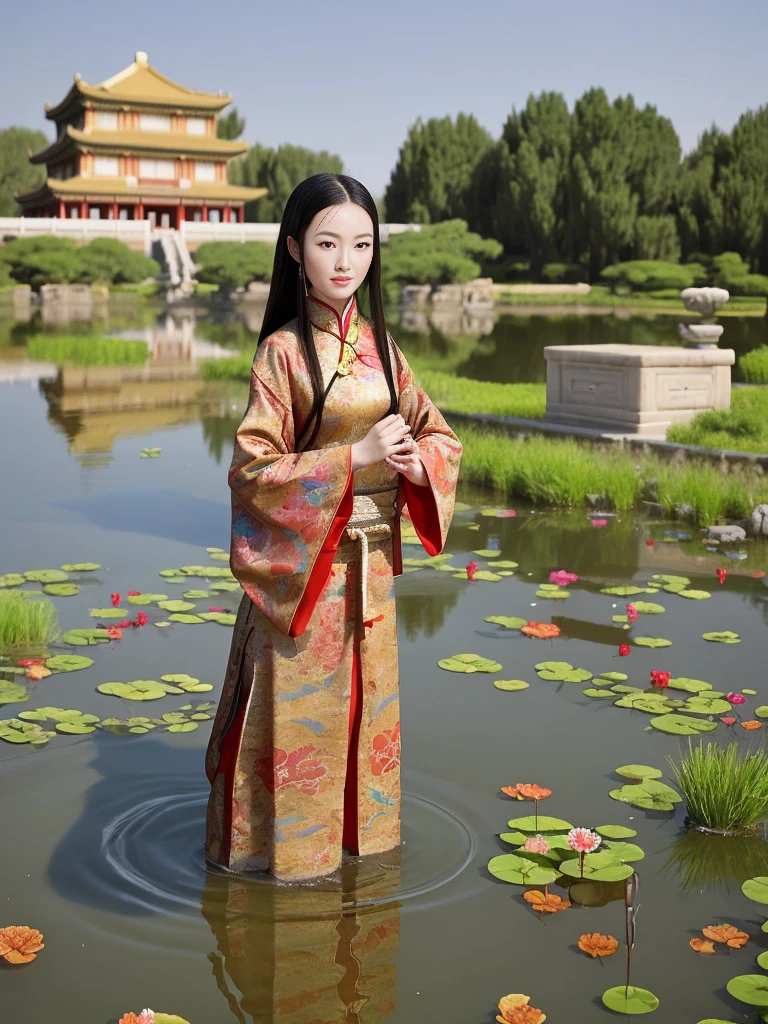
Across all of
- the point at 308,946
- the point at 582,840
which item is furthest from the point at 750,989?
the point at 308,946

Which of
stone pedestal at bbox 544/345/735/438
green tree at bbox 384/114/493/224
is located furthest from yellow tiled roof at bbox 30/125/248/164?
stone pedestal at bbox 544/345/735/438

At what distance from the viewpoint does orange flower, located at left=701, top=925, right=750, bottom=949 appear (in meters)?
2.46

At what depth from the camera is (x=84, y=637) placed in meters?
4.50

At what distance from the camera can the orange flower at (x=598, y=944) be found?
95.9 inches

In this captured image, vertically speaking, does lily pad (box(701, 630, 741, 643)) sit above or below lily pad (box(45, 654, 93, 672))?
above

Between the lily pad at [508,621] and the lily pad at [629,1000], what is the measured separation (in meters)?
2.45

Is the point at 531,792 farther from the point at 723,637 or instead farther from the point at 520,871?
the point at 723,637

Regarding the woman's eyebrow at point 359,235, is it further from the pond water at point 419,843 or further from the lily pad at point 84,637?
the lily pad at point 84,637

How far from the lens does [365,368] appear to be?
2.58 m

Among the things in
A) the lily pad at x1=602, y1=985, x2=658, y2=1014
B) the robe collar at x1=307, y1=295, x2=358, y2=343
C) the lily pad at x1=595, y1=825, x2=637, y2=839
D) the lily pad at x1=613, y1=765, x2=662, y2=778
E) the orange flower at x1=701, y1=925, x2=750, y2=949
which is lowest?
the lily pad at x1=602, y1=985, x2=658, y2=1014

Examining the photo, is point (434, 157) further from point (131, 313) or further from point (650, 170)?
point (131, 313)

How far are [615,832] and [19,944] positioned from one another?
1376 mm

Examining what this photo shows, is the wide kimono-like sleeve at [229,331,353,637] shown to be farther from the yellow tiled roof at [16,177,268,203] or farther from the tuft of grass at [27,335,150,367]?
the yellow tiled roof at [16,177,268,203]

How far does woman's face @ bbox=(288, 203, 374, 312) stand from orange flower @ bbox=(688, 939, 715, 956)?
149 centimetres
